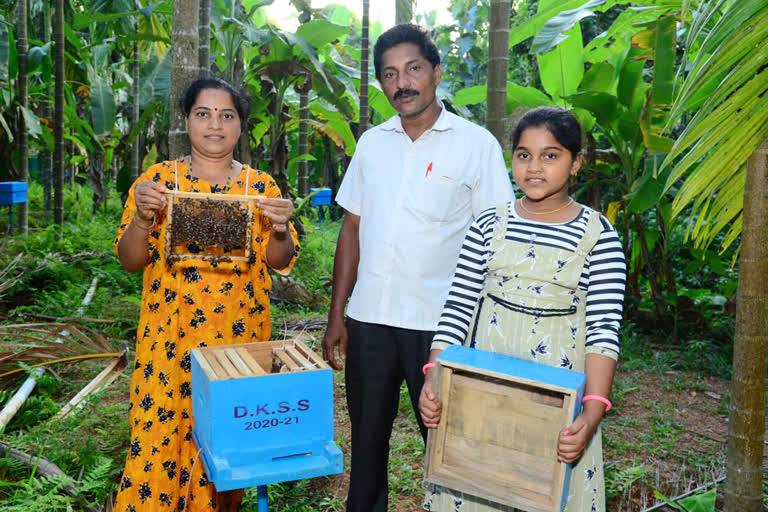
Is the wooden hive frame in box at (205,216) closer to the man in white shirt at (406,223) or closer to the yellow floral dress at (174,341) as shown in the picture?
the yellow floral dress at (174,341)

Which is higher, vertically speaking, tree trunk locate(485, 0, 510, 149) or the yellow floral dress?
tree trunk locate(485, 0, 510, 149)

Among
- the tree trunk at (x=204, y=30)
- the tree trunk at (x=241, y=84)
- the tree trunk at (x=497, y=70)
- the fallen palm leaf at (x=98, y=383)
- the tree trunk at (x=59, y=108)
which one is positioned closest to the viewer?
the tree trunk at (x=497, y=70)

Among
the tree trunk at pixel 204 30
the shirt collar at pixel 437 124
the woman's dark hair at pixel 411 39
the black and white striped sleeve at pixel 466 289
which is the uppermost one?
the tree trunk at pixel 204 30

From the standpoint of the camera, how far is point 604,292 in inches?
73.6

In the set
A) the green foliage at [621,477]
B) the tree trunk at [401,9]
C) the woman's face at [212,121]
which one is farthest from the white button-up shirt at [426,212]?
the tree trunk at [401,9]

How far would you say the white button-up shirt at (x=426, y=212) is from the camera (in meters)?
2.43

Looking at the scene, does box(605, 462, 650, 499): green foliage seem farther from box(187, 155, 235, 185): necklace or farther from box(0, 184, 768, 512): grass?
box(187, 155, 235, 185): necklace

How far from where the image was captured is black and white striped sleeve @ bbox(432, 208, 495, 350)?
2045 mm

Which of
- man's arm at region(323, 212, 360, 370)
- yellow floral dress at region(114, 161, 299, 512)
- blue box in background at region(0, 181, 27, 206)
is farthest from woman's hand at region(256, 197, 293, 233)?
blue box in background at region(0, 181, 27, 206)

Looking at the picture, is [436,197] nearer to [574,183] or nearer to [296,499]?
[296,499]

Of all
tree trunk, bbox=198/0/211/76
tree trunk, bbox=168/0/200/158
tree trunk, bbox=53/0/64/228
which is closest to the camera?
tree trunk, bbox=168/0/200/158

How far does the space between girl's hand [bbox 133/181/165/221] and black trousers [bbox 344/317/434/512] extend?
0.88 m

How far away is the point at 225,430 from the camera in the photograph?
1.73 m

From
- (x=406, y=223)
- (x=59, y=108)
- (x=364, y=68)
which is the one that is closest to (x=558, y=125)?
(x=406, y=223)
